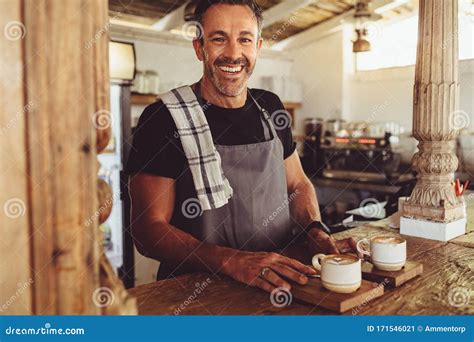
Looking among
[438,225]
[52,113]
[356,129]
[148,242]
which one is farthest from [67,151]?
[356,129]

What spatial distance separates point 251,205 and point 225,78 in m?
0.56

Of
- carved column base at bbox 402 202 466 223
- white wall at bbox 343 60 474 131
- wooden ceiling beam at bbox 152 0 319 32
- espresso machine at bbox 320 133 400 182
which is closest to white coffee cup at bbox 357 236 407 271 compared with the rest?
carved column base at bbox 402 202 466 223

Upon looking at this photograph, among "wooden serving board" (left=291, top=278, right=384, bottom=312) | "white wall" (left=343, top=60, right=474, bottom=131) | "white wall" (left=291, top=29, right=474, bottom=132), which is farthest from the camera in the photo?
"white wall" (left=291, top=29, right=474, bottom=132)

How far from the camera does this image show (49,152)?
75cm

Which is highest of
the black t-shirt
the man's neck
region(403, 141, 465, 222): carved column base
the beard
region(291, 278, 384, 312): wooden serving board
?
the beard

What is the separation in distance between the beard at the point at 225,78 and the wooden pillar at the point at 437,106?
2.53ft

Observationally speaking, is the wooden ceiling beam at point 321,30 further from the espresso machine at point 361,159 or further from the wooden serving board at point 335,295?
the wooden serving board at point 335,295

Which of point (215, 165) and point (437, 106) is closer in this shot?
point (215, 165)

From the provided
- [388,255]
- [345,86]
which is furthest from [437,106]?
[345,86]

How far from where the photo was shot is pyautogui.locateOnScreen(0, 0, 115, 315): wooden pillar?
0.73 meters

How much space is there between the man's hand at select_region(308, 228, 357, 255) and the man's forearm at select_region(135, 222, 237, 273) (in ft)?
1.26

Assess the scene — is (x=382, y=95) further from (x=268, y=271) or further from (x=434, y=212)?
(x=268, y=271)

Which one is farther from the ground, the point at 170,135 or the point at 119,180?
the point at 170,135

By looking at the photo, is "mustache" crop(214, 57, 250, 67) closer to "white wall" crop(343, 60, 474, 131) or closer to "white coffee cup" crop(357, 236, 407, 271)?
"white coffee cup" crop(357, 236, 407, 271)
